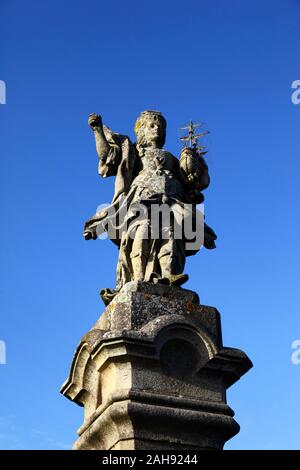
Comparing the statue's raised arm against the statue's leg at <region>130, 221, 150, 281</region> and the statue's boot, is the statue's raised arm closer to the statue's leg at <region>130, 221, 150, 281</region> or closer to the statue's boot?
the statue's leg at <region>130, 221, 150, 281</region>

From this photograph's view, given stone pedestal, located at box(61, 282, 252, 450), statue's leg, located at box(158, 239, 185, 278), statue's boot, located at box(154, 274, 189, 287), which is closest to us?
stone pedestal, located at box(61, 282, 252, 450)

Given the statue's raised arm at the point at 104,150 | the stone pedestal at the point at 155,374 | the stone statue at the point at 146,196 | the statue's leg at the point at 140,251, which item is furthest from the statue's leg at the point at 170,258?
the statue's raised arm at the point at 104,150

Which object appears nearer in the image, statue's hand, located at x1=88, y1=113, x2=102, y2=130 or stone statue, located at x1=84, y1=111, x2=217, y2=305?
stone statue, located at x1=84, y1=111, x2=217, y2=305

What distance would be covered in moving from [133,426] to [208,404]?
0.86m

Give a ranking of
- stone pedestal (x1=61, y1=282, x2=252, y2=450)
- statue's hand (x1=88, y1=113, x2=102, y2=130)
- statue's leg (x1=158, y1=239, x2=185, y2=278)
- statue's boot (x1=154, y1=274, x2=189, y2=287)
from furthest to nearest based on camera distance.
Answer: statue's hand (x1=88, y1=113, x2=102, y2=130)
statue's leg (x1=158, y1=239, x2=185, y2=278)
statue's boot (x1=154, y1=274, x2=189, y2=287)
stone pedestal (x1=61, y1=282, x2=252, y2=450)

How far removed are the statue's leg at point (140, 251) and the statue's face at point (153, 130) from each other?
1.42 metres

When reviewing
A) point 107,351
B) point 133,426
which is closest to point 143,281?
point 107,351

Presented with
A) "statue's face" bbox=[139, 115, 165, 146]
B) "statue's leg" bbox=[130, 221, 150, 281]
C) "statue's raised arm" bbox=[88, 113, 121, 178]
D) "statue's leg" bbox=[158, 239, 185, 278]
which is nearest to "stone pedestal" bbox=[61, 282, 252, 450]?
"statue's leg" bbox=[158, 239, 185, 278]

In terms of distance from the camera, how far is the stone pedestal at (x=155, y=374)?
779cm

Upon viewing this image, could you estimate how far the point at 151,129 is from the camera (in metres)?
10.2

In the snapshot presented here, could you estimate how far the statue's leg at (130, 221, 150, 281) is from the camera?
9.09 metres

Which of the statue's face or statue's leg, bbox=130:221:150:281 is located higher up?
the statue's face

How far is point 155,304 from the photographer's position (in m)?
8.44

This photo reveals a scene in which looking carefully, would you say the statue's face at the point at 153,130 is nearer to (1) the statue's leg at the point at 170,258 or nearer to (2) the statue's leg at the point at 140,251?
(2) the statue's leg at the point at 140,251
